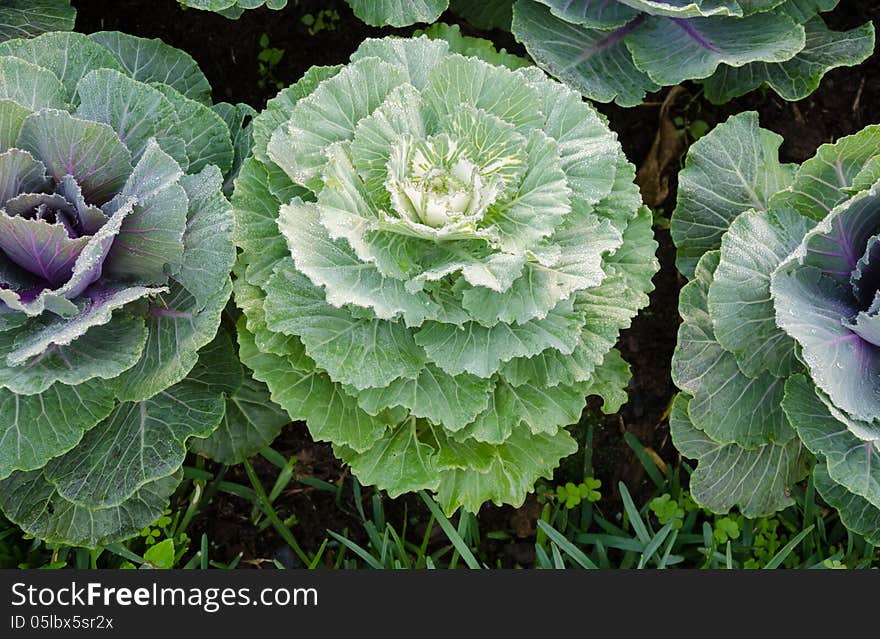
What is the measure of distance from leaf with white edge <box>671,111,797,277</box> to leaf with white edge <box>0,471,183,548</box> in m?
1.67

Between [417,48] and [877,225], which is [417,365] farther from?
[877,225]

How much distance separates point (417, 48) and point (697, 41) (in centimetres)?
95

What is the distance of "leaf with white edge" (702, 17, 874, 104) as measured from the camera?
8.65ft

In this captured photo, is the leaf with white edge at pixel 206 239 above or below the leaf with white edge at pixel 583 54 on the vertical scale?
below

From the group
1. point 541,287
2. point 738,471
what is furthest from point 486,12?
point 738,471

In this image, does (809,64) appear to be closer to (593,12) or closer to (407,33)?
(593,12)

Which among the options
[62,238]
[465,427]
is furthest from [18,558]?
[465,427]

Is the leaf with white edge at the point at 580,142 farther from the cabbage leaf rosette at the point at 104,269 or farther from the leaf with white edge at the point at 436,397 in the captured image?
the cabbage leaf rosette at the point at 104,269

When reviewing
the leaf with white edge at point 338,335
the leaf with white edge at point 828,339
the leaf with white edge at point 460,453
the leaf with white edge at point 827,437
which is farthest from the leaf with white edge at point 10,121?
the leaf with white edge at point 827,437

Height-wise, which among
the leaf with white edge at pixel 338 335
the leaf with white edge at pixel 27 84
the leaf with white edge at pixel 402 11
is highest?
the leaf with white edge at pixel 402 11

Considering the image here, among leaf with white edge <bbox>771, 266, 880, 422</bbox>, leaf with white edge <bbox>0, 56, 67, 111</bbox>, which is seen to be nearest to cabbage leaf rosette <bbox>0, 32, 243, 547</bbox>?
leaf with white edge <bbox>0, 56, 67, 111</bbox>

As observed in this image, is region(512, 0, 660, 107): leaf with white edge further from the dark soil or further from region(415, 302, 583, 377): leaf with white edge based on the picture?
region(415, 302, 583, 377): leaf with white edge

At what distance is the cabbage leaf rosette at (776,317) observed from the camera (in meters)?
2.19

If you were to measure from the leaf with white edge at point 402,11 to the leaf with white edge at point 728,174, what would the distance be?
0.85 metres
